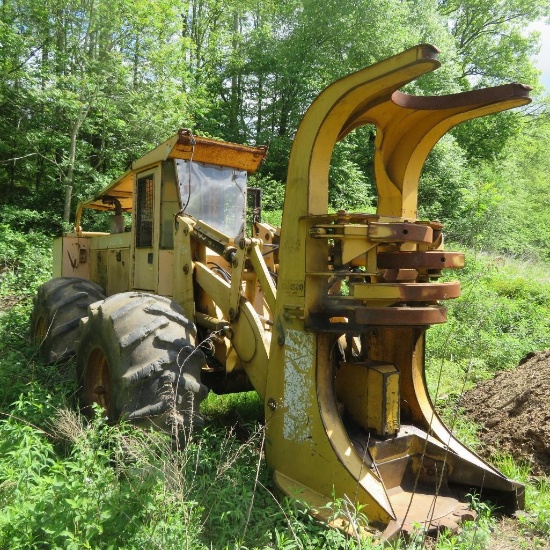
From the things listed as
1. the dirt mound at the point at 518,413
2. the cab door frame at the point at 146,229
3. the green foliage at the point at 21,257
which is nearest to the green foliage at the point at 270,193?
the green foliage at the point at 21,257

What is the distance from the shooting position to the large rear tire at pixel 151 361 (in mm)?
3375

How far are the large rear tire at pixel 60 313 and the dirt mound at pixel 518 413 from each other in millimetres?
3968

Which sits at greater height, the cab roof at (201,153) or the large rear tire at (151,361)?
the cab roof at (201,153)

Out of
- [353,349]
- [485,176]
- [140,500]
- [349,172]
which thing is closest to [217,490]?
[140,500]

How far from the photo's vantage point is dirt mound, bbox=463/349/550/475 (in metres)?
4.15

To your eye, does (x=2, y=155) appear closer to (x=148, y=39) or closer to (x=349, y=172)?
(x=148, y=39)

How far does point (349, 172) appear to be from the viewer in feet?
60.8

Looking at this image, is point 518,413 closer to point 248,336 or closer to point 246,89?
point 248,336

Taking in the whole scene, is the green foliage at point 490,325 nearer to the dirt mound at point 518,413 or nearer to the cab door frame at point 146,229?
the dirt mound at point 518,413

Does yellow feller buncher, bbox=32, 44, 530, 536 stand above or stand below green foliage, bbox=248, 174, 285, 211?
below

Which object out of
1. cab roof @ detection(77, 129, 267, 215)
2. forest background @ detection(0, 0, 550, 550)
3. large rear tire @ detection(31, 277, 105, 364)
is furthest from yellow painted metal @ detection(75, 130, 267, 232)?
forest background @ detection(0, 0, 550, 550)

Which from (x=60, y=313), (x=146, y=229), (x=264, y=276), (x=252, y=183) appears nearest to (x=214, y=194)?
(x=146, y=229)

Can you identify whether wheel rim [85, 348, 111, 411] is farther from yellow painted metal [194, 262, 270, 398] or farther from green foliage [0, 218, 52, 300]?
green foliage [0, 218, 52, 300]

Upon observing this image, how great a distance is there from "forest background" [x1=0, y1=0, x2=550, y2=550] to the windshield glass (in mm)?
1805
